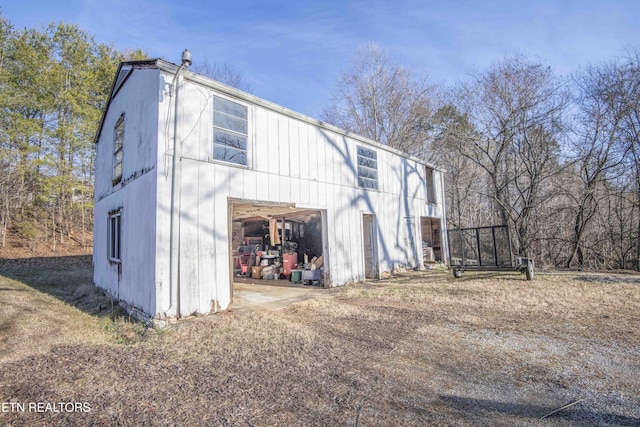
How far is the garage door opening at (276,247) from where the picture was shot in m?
10.1

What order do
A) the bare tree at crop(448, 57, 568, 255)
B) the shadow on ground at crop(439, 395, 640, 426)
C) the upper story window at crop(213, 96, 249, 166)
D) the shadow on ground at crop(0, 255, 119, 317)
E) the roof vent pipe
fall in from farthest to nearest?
the bare tree at crop(448, 57, 568, 255) → the shadow on ground at crop(0, 255, 119, 317) → the upper story window at crop(213, 96, 249, 166) → the roof vent pipe → the shadow on ground at crop(439, 395, 640, 426)

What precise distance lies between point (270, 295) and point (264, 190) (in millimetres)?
2640

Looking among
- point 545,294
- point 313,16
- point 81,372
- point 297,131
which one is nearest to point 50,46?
point 313,16

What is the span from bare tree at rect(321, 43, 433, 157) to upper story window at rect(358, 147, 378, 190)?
1000 centimetres

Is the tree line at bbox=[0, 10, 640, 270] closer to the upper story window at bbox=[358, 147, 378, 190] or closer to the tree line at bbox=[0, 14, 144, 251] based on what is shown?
the tree line at bbox=[0, 14, 144, 251]

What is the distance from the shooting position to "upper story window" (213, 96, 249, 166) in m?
6.10

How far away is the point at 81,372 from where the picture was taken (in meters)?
3.22

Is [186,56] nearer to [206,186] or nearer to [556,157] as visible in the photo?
[206,186]

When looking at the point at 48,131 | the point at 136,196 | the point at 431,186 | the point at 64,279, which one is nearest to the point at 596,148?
the point at 431,186

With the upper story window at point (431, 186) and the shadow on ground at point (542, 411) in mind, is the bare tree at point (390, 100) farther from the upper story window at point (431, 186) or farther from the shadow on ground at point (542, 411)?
the shadow on ground at point (542, 411)

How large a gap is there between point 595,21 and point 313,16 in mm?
7937

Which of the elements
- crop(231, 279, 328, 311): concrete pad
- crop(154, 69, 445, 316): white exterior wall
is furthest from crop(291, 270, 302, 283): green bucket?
crop(154, 69, 445, 316): white exterior wall

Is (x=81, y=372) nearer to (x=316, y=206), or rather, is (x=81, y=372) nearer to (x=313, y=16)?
(x=316, y=206)

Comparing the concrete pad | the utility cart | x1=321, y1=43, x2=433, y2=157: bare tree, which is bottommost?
the concrete pad
